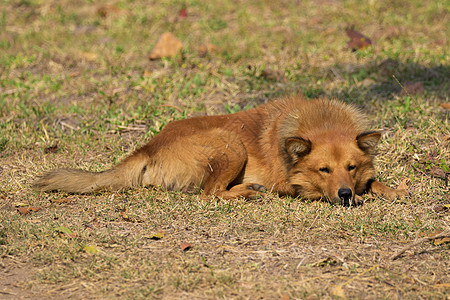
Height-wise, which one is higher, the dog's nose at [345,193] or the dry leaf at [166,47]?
the dry leaf at [166,47]

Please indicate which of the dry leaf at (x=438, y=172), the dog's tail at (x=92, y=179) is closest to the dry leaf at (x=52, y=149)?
the dog's tail at (x=92, y=179)

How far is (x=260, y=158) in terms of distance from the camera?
19.5 feet

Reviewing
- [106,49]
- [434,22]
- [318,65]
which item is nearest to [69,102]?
[106,49]

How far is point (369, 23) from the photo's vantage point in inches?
411

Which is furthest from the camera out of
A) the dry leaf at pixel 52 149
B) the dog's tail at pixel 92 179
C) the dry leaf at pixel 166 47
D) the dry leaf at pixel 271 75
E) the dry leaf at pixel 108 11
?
the dry leaf at pixel 108 11

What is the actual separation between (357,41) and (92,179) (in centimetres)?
571

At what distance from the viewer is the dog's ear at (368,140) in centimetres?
525

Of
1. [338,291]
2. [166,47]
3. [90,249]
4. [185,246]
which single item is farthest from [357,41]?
[90,249]

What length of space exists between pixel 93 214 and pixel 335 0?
27.0 ft

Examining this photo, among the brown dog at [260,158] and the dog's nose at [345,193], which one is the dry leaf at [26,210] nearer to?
the brown dog at [260,158]

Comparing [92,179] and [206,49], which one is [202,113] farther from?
[92,179]

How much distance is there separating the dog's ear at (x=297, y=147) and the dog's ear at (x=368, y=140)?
1.65 ft

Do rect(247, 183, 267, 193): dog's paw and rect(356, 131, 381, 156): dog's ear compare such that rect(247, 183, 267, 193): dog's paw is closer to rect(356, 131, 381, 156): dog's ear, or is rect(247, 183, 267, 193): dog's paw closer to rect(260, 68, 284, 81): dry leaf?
rect(356, 131, 381, 156): dog's ear

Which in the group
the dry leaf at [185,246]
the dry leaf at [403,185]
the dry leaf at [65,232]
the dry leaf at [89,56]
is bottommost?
the dry leaf at [403,185]
